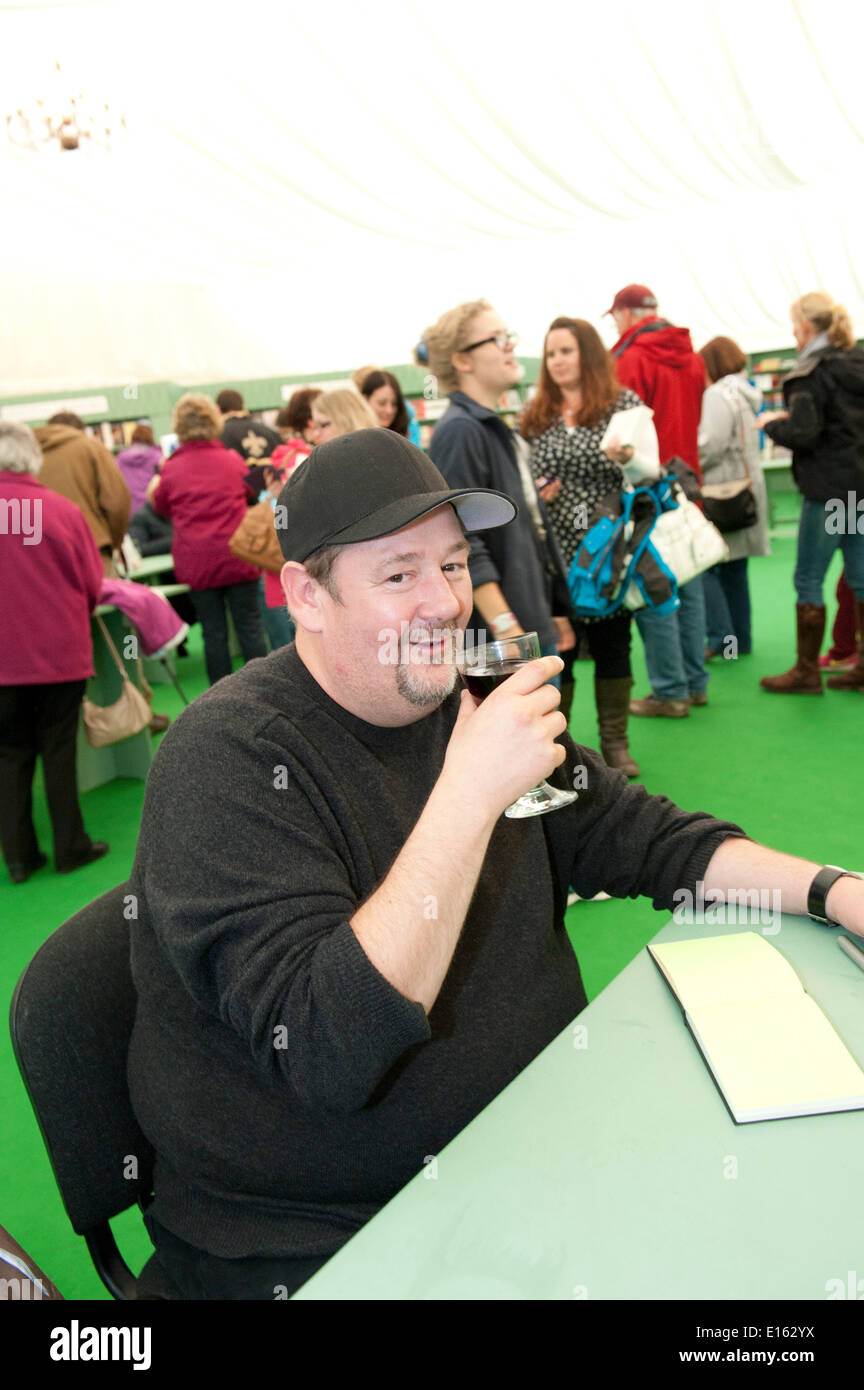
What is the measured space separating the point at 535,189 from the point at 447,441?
840cm

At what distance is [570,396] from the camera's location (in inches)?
143

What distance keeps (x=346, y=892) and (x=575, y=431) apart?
2.86m

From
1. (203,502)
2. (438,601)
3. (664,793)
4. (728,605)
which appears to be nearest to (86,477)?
(203,502)

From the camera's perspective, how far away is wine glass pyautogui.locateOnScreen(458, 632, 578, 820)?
112 centimetres

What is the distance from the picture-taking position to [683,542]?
3982mm

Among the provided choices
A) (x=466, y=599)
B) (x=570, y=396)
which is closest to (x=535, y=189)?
(x=570, y=396)

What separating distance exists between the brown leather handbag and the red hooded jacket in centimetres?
174

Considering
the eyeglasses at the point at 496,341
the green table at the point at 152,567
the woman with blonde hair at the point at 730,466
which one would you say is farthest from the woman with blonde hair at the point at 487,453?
the green table at the point at 152,567

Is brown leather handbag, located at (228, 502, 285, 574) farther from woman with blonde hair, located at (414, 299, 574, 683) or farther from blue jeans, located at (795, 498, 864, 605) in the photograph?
blue jeans, located at (795, 498, 864, 605)

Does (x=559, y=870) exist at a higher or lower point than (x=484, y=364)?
lower

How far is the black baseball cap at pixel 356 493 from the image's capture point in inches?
46.9

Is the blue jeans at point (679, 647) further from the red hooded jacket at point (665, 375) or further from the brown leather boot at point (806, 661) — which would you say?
the red hooded jacket at point (665, 375)

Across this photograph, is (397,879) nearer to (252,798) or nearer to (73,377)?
(252,798)

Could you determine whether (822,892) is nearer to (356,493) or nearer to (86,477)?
(356,493)
